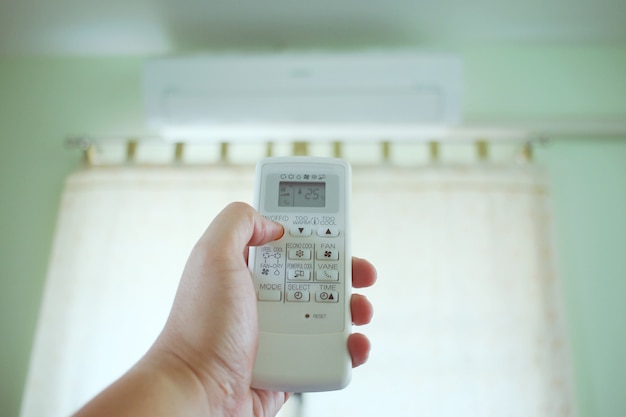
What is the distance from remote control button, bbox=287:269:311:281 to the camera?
572mm

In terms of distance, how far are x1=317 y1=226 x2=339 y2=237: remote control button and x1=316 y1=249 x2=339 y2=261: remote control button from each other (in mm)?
24

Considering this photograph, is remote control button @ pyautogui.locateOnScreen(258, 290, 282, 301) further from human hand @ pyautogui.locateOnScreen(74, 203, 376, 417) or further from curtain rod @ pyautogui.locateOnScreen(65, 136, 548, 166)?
curtain rod @ pyautogui.locateOnScreen(65, 136, 548, 166)

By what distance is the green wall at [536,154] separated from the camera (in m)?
1.08

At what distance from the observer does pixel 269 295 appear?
56 centimetres

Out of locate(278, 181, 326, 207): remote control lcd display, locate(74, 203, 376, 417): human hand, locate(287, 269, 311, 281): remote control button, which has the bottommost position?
locate(74, 203, 376, 417): human hand

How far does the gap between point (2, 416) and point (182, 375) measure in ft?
3.33

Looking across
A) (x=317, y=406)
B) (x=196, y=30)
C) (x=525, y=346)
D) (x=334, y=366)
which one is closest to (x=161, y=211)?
(x=196, y=30)

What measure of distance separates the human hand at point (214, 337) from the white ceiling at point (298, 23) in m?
0.80

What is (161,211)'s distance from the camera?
114cm

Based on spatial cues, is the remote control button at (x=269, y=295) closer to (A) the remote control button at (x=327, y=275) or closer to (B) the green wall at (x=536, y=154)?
(A) the remote control button at (x=327, y=275)

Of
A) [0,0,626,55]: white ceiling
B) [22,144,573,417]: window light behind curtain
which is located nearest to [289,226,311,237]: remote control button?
[22,144,573,417]: window light behind curtain

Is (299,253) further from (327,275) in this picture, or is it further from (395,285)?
(395,285)

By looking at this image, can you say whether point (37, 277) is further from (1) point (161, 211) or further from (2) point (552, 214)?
(2) point (552, 214)

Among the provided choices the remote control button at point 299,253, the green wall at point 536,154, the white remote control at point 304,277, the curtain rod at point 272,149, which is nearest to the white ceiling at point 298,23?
the green wall at point 536,154
